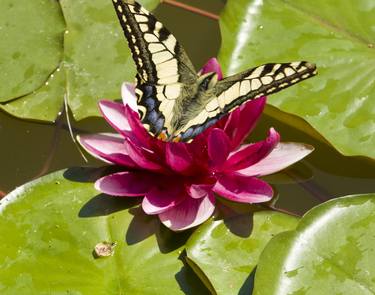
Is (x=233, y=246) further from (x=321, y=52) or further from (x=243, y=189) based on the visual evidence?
(x=321, y=52)

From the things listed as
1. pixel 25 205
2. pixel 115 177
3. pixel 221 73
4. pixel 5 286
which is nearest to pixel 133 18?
pixel 221 73

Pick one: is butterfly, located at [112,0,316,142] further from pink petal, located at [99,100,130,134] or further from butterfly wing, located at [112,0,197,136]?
pink petal, located at [99,100,130,134]

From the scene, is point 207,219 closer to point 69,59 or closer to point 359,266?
point 359,266

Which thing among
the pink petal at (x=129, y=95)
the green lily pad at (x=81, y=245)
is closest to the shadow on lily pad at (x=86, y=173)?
the green lily pad at (x=81, y=245)

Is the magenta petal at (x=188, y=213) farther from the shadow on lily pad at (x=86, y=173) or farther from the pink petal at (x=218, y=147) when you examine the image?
the shadow on lily pad at (x=86, y=173)

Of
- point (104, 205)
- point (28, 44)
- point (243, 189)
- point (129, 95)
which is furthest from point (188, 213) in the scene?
point (28, 44)
